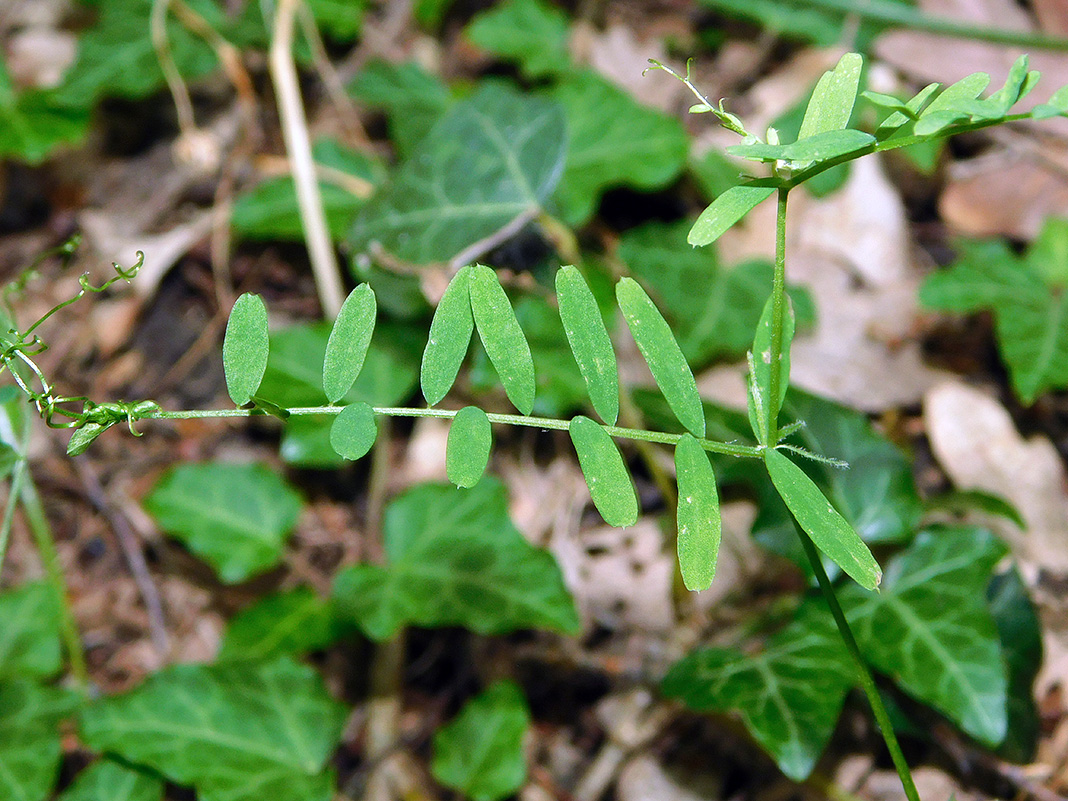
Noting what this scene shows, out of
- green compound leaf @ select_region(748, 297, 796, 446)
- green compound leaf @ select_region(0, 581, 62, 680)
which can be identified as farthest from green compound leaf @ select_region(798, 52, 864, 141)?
green compound leaf @ select_region(0, 581, 62, 680)

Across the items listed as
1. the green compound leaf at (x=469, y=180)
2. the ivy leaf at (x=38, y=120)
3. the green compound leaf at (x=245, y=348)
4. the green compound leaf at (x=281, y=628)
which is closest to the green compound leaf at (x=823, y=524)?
the green compound leaf at (x=245, y=348)

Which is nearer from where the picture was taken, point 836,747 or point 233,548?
point 836,747

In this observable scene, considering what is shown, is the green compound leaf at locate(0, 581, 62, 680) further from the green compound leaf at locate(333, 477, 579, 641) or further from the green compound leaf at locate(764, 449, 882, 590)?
the green compound leaf at locate(764, 449, 882, 590)

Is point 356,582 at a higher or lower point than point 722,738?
higher

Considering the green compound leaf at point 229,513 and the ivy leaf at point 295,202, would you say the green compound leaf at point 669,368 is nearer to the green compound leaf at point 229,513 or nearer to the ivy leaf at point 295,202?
the green compound leaf at point 229,513

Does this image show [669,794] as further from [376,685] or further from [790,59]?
[790,59]

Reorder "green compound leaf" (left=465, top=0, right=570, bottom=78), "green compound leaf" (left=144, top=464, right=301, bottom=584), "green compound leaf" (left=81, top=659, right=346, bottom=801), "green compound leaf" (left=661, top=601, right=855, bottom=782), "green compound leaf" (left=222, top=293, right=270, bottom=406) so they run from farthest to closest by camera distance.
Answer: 1. "green compound leaf" (left=465, top=0, right=570, bottom=78)
2. "green compound leaf" (left=144, top=464, right=301, bottom=584)
3. "green compound leaf" (left=81, top=659, right=346, bottom=801)
4. "green compound leaf" (left=661, top=601, right=855, bottom=782)
5. "green compound leaf" (left=222, top=293, right=270, bottom=406)

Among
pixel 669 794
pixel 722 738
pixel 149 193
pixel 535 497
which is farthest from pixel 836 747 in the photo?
pixel 149 193
